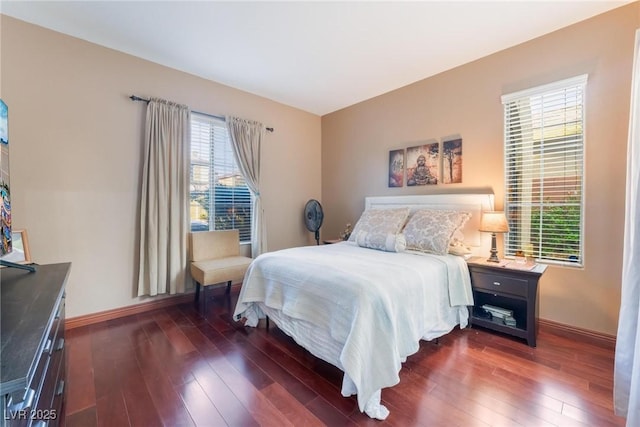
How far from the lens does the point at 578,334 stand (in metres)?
2.33

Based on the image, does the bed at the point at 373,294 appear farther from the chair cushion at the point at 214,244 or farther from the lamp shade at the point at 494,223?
the chair cushion at the point at 214,244

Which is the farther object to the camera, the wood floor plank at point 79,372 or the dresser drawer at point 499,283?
the dresser drawer at point 499,283

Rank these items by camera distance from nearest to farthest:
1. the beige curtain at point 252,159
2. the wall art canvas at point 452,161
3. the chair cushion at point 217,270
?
1. the chair cushion at point 217,270
2. the wall art canvas at point 452,161
3. the beige curtain at point 252,159

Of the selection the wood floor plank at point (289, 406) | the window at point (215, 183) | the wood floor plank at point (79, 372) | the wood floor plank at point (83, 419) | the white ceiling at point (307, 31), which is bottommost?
the wood floor plank at point (289, 406)

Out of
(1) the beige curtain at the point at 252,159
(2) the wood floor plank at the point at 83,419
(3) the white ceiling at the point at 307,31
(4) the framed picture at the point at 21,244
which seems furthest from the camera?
(1) the beige curtain at the point at 252,159

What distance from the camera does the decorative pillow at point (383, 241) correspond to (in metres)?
2.69

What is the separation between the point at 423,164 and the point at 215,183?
2.69m

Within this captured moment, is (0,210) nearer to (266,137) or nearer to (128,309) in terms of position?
(128,309)

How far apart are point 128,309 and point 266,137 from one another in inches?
107

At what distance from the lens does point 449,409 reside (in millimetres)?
1530

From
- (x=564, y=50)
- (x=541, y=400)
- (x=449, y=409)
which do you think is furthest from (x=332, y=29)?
(x=541, y=400)

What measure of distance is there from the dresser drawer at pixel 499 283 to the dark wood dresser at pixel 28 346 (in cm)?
284

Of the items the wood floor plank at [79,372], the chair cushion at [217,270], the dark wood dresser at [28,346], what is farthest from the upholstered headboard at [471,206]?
the wood floor plank at [79,372]

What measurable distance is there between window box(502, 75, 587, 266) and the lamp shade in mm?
355
